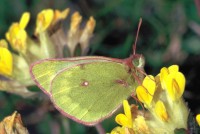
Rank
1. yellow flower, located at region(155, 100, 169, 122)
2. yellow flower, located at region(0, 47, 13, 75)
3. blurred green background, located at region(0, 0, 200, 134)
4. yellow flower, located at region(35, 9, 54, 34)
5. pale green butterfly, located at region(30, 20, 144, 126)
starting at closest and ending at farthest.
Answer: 1. yellow flower, located at region(155, 100, 169, 122)
2. pale green butterfly, located at region(30, 20, 144, 126)
3. yellow flower, located at region(0, 47, 13, 75)
4. yellow flower, located at region(35, 9, 54, 34)
5. blurred green background, located at region(0, 0, 200, 134)

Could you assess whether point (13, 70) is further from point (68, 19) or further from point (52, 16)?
point (68, 19)

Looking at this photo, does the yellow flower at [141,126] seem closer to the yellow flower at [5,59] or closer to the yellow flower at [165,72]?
the yellow flower at [165,72]

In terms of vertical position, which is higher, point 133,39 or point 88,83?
point 133,39

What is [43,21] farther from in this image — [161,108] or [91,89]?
[161,108]

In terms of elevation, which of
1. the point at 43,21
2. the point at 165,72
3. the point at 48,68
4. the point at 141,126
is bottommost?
the point at 141,126

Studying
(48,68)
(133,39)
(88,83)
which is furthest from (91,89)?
(133,39)

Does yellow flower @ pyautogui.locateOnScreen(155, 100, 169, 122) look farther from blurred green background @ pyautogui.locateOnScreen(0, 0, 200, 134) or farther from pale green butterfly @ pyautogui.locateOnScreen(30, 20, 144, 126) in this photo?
blurred green background @ pyautogui.locateOnScreen(0, 0, 200, 134)

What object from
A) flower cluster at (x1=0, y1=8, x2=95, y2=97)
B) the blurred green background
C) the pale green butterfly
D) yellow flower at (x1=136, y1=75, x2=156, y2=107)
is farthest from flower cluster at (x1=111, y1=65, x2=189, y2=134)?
the blurred green background
